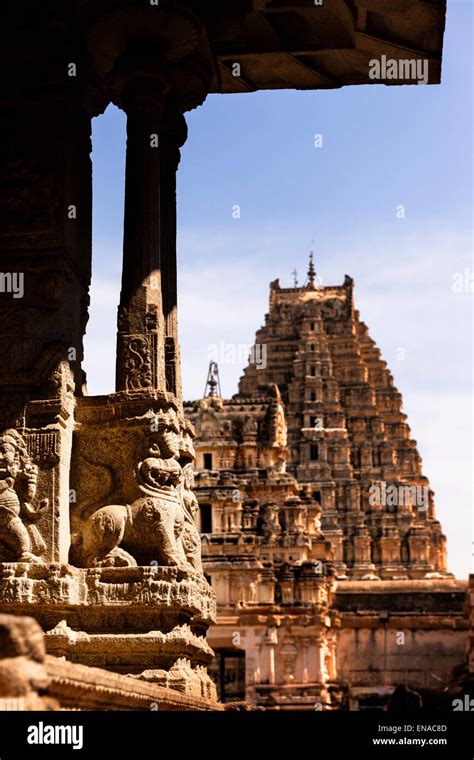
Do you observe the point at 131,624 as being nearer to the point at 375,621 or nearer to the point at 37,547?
the point at 37,547

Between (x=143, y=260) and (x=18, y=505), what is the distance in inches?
114

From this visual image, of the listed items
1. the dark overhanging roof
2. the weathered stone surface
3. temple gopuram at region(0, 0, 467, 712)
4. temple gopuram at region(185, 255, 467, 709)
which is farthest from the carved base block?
temple gopuram at region(185, 255, 467, 709)

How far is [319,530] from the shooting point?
2896 inches

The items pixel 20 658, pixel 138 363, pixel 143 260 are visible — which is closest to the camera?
pixel 20 658

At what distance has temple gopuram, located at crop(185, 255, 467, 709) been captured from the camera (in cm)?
5647

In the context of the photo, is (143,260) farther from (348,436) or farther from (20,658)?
(348,436)

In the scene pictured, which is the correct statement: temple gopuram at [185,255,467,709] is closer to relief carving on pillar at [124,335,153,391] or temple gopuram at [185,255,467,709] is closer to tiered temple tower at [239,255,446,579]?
tiered temple tower at [239,255,446,579]

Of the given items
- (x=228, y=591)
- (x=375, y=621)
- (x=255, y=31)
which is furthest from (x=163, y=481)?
(x=375, y=621)

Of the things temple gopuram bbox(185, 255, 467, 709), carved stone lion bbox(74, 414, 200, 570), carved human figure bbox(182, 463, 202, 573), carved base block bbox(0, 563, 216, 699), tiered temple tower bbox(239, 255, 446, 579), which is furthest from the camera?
tiered temple tower bbox(239, 255, 446, 579)

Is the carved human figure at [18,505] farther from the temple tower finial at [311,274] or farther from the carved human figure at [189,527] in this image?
the temple tower finial at [311,274]

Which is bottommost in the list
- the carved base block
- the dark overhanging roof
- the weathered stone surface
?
the weathered stone surface

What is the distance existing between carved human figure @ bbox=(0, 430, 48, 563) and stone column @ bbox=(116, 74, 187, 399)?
133 cm

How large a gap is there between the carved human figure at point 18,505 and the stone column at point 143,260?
52.4 inches

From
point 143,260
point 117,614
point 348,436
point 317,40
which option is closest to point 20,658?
point 117,614
